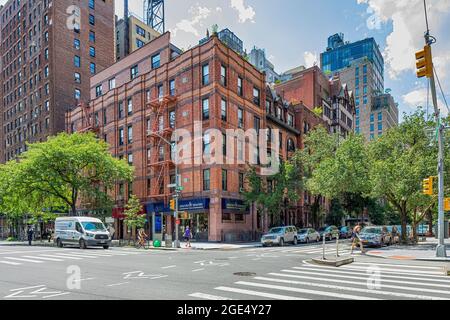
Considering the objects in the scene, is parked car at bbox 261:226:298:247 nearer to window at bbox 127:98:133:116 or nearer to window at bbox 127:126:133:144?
window at bbox 127:126:133:144

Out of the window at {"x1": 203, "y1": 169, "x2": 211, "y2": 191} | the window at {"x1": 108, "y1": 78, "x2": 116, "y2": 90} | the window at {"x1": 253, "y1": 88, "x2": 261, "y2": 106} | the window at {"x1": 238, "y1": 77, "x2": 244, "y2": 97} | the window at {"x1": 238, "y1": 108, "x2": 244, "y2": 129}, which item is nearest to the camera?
the window at {"x1": 203, "y1": 169, "x2": 211, "y2": 191}

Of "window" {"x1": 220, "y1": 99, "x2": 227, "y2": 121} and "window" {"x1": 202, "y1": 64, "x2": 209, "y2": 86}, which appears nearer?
"window" {"x1": 202, "y1": 64, "x2": 209, "y2": 86}

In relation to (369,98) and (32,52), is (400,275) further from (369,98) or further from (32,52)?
(369,98)

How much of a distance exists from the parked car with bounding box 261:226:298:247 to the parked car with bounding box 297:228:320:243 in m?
1.51

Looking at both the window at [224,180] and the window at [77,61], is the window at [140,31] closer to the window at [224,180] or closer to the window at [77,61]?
the window at [77,61]

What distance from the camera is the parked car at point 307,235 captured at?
3247 cm

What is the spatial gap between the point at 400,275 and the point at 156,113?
105ft

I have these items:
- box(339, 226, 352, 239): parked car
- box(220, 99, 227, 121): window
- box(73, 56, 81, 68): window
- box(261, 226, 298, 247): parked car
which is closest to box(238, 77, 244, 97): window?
box(220, 99, 227, 121): window

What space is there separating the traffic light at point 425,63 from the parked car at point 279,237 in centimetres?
1939

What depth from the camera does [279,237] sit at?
28891mm

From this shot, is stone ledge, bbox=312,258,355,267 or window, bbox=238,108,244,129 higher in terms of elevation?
window, bbox=238,108,244,129

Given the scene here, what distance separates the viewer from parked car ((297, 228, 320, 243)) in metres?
32.5

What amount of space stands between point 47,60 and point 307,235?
169 ft

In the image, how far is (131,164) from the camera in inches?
1694
